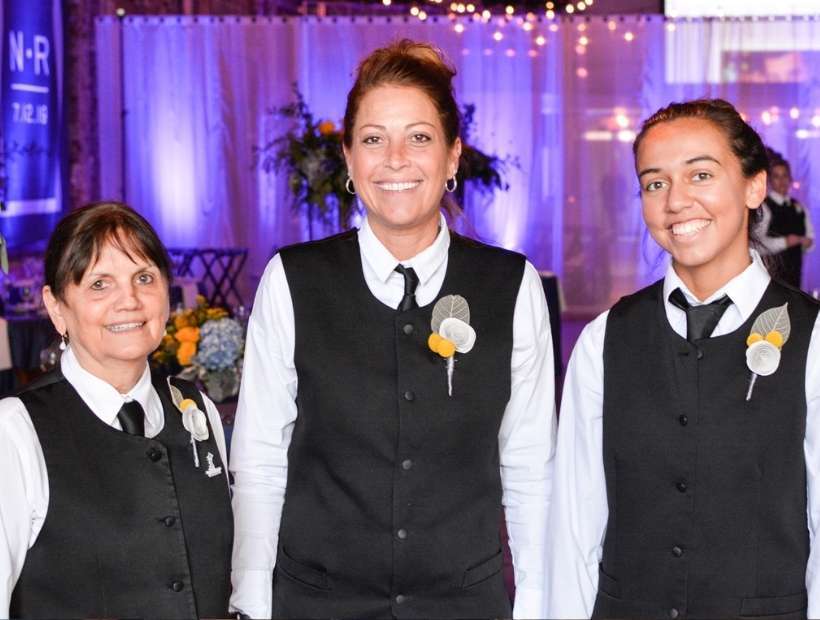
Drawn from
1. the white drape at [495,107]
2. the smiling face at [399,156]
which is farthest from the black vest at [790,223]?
the smiling face at [399,156]

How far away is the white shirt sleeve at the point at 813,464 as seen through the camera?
190cm

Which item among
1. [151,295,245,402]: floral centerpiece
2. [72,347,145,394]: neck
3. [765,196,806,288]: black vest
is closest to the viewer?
[72,347,145,394]: neck

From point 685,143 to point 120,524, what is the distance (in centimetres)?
114

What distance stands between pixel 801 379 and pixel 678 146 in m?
0.45

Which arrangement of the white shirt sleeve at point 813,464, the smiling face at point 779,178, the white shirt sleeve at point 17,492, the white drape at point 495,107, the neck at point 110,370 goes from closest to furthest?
1. the white shirt sleeve at point 17,492
2. the white shirt sleeve at point 813,464
3. the neck at point 110,370
4. the smiling face at point 779,178
5. the white drape at point 495,107

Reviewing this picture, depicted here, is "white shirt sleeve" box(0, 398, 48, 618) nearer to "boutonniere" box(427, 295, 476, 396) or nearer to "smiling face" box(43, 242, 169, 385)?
"smiling face" box(43, 242, 169, 385)

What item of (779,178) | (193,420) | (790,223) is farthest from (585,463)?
(790,223)

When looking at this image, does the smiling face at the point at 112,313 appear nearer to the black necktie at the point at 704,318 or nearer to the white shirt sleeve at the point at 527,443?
the white shirt sleeve at the point at 527,443

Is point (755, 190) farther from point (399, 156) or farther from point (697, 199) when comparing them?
point (399, 156)

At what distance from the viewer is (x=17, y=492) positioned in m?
1.79

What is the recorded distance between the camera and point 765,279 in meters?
2.07

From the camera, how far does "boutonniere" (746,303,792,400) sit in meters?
1.96

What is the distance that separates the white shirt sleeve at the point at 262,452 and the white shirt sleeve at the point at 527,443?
401 mm

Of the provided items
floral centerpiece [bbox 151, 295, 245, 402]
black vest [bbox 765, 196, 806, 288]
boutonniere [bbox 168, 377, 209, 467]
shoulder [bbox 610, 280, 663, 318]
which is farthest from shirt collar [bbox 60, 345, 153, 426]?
black vest [bbox 765, 196, 806, 288]
